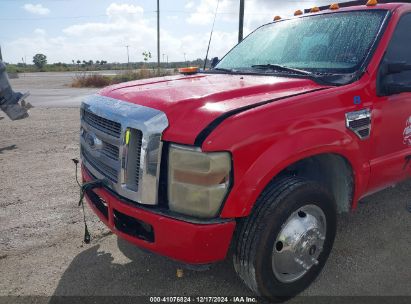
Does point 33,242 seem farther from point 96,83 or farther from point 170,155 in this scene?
point 96,83

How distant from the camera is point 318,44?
311 centimetres

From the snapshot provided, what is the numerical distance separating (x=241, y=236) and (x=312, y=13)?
2.44m

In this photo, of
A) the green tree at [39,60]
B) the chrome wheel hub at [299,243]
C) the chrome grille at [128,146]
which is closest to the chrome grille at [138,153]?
the chrome grille at [128,146]

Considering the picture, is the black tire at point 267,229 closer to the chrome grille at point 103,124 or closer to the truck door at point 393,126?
the truck door at point 393,126

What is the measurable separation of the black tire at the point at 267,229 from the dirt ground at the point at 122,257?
0.32 metres

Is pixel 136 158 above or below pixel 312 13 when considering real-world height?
below

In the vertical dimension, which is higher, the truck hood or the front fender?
the truck hood

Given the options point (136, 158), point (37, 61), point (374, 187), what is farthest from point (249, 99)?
point (37, 61)

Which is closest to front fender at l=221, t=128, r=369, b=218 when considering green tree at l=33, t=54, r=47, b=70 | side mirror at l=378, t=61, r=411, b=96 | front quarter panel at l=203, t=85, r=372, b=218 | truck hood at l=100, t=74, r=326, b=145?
front quarter panel at l=203, t=85, r=372, b=218

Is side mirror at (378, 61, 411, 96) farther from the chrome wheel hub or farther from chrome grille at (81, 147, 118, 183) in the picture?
chrome grille at (81, 147, 118, 183)

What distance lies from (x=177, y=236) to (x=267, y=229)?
1.75ft

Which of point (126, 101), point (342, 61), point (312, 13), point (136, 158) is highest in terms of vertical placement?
point (312, 13)

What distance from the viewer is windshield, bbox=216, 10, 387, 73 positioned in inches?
113

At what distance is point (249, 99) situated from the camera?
7.59 feet
